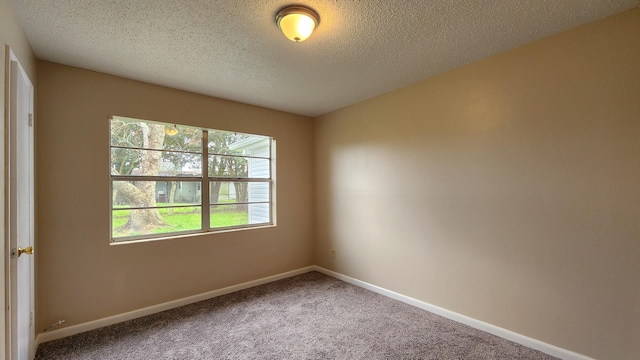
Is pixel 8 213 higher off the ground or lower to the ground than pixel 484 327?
higher

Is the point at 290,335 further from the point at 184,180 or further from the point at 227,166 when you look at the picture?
the point at 227,166

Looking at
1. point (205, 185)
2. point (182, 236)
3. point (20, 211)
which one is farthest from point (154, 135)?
point (20, 211)

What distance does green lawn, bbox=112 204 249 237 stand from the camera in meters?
2.85

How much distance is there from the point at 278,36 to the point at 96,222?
251cm

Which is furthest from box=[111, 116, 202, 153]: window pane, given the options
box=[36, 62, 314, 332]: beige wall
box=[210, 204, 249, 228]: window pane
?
box=[210, 204, 249, 228]: window pane

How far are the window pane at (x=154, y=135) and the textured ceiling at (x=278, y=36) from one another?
1.63 feet

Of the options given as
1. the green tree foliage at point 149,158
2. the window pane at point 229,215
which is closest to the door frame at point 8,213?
the green tree foliage at point 149,158

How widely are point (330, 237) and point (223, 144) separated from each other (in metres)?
2.10

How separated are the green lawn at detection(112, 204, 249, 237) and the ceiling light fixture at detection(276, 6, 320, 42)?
2.47 metres

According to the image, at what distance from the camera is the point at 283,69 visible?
266cm

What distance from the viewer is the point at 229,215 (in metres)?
3.66

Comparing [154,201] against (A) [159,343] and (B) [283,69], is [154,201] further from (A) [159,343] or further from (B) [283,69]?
(B) [283,69]

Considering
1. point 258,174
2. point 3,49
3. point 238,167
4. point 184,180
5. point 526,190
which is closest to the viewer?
point 3,49

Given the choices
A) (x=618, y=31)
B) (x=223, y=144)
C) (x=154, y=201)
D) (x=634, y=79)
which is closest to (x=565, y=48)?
(x=618, y=31)
